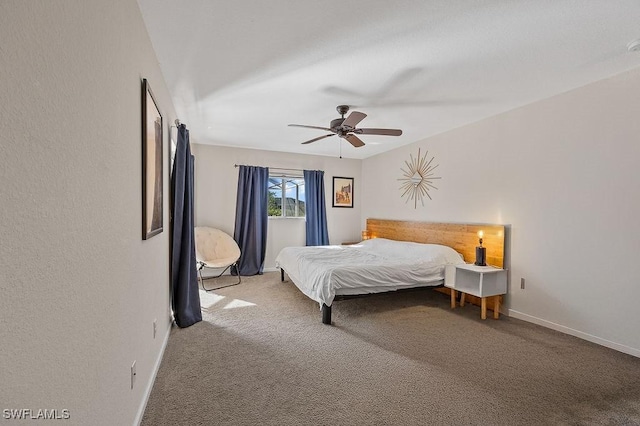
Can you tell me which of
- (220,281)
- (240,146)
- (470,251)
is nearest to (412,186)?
(470,251)

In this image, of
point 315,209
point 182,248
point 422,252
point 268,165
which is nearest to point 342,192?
point 315,209

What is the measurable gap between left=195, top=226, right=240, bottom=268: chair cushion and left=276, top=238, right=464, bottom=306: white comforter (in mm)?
972

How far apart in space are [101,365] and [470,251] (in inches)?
157

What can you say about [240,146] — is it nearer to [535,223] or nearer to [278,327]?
[278,327]

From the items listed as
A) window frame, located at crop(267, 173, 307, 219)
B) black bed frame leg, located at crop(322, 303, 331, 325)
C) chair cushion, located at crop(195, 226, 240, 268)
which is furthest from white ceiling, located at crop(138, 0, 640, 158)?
window frame, located at crop(267, 173, 307, 219)

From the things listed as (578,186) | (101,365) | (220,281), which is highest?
(578,186)

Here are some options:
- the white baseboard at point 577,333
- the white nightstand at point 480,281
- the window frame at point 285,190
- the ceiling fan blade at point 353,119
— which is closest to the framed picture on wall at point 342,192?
the window frame at point 285,190

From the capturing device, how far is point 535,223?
3322 mm

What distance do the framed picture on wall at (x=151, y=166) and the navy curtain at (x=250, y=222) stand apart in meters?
3.13

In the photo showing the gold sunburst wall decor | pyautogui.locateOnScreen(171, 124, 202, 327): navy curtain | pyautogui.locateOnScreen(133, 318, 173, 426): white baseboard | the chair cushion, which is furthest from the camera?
the chair cushion

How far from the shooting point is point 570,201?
302 cm

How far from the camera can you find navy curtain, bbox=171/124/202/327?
3102 mm

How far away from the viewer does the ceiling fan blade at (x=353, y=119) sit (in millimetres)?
2968
